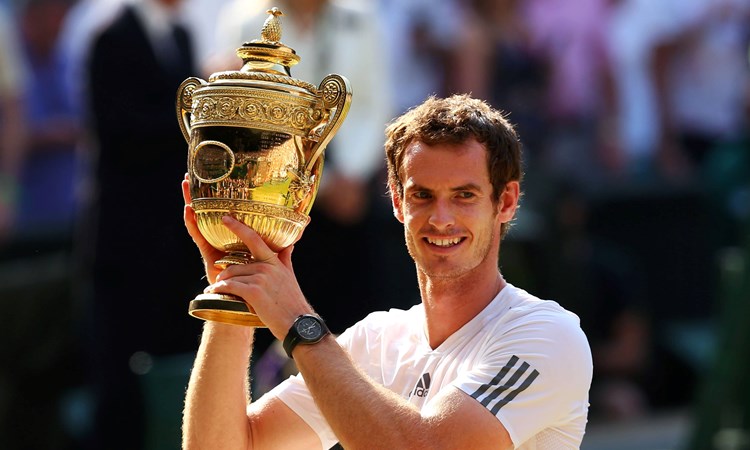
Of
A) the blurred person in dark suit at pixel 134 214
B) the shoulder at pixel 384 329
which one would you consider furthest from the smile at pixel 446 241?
the blurred person in dark suit at pixel 134 214

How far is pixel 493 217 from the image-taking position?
4266 mm

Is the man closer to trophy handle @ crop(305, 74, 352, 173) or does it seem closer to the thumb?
the thumb

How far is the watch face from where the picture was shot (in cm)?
401

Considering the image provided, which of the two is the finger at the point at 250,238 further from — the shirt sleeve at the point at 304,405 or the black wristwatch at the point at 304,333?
the shirt sleeve at the point at 304,405

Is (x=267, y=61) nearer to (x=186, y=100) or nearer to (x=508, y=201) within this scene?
(x=186, y=100)

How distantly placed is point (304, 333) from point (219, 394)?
421 mm

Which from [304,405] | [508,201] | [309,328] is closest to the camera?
[309,328]

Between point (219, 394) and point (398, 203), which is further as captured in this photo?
point (398, 203)

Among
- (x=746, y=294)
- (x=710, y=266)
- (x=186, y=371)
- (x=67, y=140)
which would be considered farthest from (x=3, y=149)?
(x=710, y=266)

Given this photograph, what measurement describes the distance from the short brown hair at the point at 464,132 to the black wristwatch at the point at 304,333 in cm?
53

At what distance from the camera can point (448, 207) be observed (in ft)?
13.7

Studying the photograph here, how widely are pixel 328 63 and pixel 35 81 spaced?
2.09 metres

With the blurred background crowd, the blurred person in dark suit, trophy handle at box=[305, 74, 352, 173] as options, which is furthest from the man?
the blurred person in dark suit

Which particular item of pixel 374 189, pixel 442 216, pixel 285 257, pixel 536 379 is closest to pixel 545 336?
pixel 536 379
